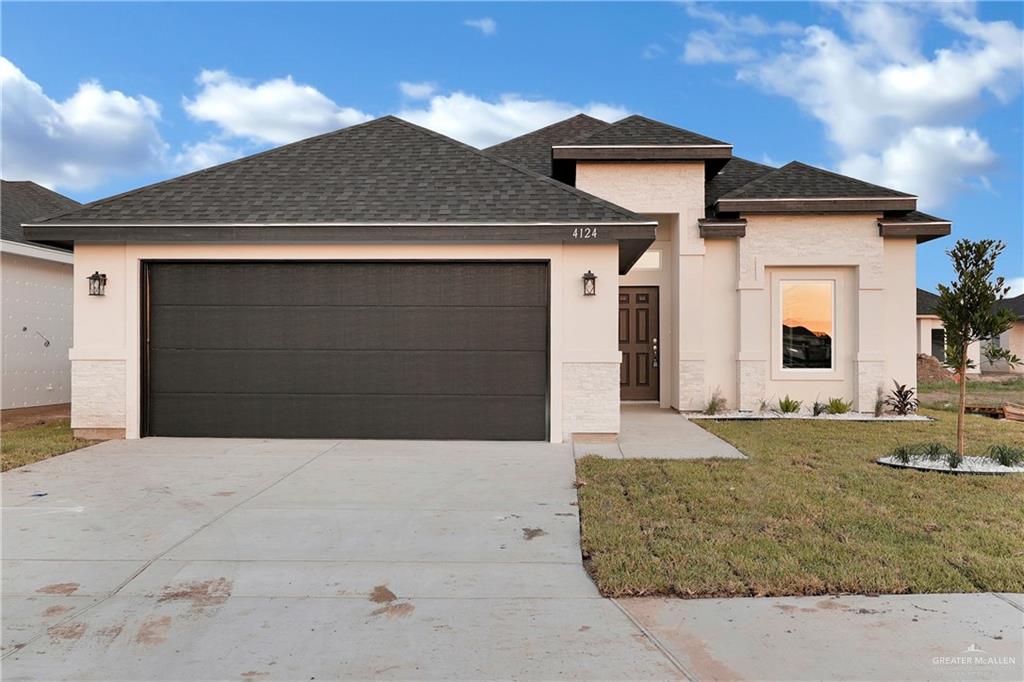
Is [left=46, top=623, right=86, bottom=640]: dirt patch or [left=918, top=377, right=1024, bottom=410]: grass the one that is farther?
[left=918, top=377, right=1024, bottom=410]: grass

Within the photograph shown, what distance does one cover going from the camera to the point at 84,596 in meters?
4.00

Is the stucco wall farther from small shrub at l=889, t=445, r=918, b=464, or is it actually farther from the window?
small shrub at l=889, t=445, r=918, b=464

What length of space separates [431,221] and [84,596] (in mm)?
6195

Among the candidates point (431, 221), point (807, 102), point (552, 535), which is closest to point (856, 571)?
point (552, 535)

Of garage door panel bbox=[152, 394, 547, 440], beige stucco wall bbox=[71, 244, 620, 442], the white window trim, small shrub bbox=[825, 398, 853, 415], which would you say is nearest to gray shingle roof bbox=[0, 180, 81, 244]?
beige stucco wall bbox=[71, 244, 620, 442]

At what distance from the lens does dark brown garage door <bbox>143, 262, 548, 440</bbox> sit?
9484 mm

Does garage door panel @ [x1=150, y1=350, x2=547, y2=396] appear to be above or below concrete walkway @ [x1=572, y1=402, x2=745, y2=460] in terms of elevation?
above

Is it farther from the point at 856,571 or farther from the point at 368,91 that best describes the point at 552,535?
the point at 368,91

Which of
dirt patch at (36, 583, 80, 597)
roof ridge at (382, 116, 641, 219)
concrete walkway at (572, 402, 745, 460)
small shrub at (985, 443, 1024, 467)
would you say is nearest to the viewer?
dirt patch at (36, 583, 80, 597)

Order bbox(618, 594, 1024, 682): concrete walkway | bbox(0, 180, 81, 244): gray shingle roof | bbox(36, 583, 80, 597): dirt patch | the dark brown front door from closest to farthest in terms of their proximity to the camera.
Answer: bbox(618, 594, 1024, 682): concrete walkway < bbox(36, 583, 80, 597): dirt patch < bbox(0, 180, 81, 244): gray shingle roof < the dark brown front door

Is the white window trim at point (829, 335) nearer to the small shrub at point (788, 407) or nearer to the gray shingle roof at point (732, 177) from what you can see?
the small shrub at point (788, 407)

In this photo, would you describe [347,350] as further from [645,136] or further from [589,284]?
[645,136]

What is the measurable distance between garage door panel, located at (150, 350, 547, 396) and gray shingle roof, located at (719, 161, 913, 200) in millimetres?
6011

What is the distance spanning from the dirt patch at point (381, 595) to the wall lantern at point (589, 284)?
579 cm
